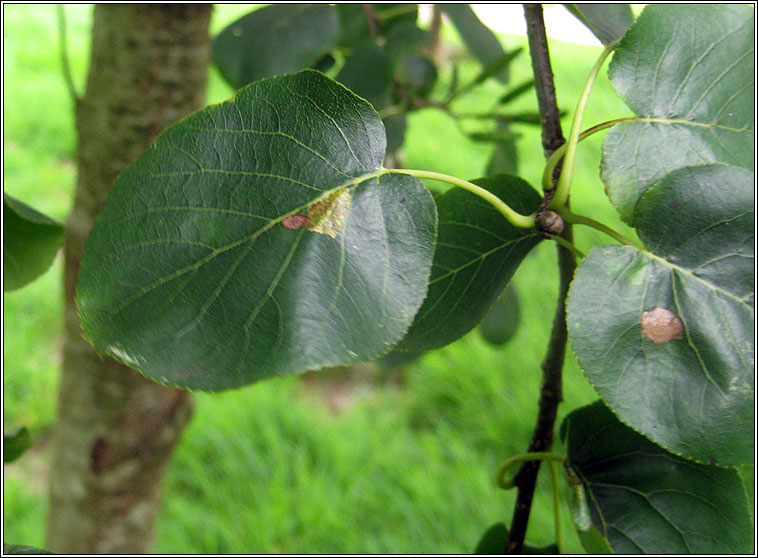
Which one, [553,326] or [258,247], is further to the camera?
[553,326]

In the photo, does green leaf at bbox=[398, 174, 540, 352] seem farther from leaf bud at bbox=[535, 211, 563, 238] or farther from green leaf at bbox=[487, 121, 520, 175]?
green leaf at bbox=[487, 121, 520, 175]

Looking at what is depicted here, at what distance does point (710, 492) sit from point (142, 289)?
0.37 meters

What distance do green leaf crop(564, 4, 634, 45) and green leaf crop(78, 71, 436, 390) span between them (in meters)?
0.23

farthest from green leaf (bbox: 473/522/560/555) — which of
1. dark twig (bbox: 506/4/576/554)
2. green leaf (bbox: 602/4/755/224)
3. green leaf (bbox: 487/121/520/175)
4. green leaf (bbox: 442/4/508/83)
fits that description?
green leaf (bbox: 442/4/508/83)

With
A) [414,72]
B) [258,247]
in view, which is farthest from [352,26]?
[258,247]

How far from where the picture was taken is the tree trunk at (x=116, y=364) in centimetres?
79

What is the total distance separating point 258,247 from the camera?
348 millimetres

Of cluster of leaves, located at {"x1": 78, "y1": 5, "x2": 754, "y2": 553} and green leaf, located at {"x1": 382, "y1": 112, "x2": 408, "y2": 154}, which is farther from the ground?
green leaf, located at {"x1": 382, "y1": 112, "x2": 408, "y2": 154}

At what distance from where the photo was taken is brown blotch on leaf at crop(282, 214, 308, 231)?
0.35 m

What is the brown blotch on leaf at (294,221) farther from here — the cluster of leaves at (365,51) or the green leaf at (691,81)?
the cluster of leaves at (365,51)

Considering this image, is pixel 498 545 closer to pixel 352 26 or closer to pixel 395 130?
pixel 395 130

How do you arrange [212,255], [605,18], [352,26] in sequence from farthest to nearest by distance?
[352,26], [605,18], [212,255]

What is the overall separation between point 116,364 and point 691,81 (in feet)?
2.32

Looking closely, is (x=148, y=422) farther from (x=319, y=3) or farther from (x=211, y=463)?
(x=211, y=463)
